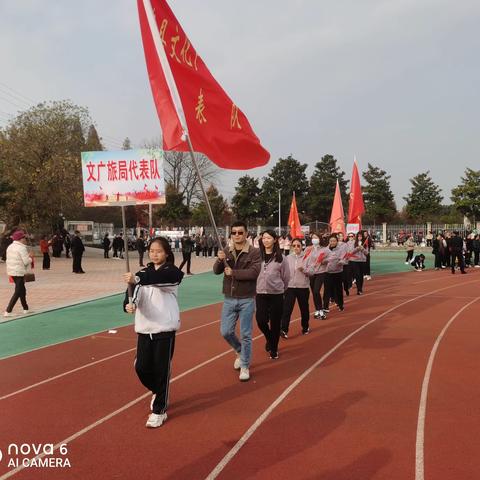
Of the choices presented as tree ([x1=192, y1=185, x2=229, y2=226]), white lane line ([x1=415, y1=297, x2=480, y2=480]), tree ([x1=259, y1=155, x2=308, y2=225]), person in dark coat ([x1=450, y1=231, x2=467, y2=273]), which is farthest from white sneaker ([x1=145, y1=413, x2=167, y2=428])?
tree ([x1=259, y1=155, x2=308, y2=225])

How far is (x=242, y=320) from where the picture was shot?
5.63 meters

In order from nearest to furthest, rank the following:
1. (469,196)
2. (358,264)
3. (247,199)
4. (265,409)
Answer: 1. (265,409)
2. (358,264)
3. (469,196)
4. (247,199)

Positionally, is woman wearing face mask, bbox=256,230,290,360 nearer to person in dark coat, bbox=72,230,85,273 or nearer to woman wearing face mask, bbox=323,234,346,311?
woman wearing face mask, bbox=323,234,346,311

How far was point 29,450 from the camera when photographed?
3982 mm

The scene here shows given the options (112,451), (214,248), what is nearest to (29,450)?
→ (112,451)

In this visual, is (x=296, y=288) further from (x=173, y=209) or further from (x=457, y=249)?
(x=173, y=209)

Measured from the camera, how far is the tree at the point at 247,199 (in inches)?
2510

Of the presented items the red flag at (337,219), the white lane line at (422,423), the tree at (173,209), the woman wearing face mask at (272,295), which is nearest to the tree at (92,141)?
the tree at (173,209)

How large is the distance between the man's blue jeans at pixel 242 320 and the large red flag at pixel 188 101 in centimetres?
156

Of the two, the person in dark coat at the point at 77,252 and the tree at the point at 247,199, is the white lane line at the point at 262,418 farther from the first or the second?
the tree at the point at 247,199

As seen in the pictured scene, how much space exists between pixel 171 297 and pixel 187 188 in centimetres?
5729

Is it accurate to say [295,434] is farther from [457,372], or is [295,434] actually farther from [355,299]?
[355,299]

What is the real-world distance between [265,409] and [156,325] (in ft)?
4.36

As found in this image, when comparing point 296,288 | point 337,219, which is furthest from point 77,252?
point 296,288
